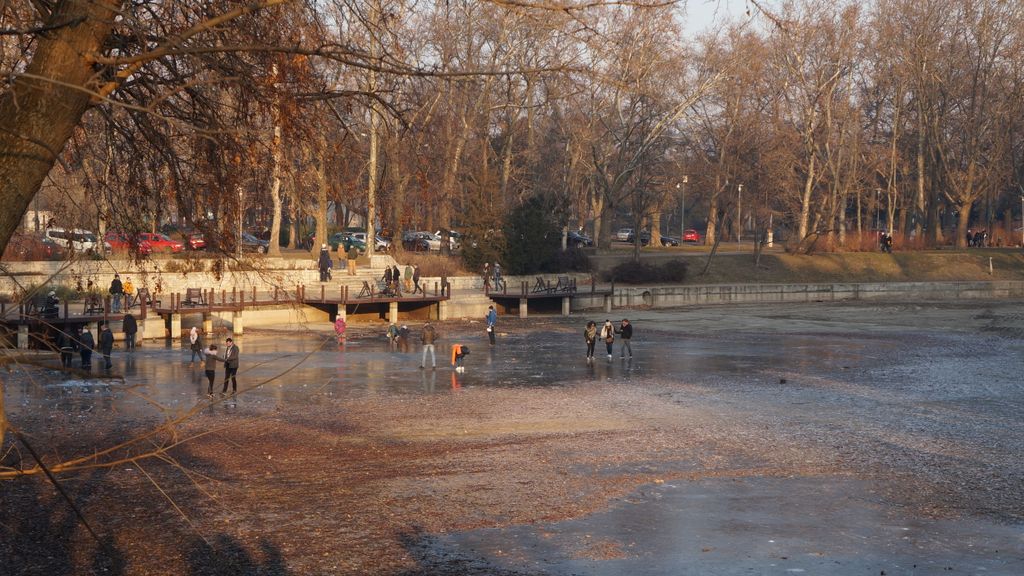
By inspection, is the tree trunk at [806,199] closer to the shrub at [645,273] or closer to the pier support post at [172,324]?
the shrub at [645,273]

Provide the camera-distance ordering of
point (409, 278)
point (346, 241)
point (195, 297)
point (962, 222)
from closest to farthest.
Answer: point (195, 297)
point (409, 278)
point (346, 241)
point (962, 222)

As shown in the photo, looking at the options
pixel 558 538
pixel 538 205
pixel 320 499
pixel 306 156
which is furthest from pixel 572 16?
pixel 538 205

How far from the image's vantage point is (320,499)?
15.2 metres

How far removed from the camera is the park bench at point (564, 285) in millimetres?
55406

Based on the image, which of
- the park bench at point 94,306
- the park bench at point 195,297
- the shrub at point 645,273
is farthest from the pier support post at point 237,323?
the shrub at point 645,273

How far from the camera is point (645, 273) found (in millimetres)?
64812

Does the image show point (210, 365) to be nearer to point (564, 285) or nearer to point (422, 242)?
point (564, 285)

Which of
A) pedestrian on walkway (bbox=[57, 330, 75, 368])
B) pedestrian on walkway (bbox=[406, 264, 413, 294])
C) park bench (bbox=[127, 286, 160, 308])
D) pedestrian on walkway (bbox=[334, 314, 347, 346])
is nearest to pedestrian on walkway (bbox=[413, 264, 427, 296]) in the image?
pedestrian on walkway (bbox=[406, 264, 413, 294])

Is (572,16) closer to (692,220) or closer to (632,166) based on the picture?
(632,166)

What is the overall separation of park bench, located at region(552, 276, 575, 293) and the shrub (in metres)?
5.95

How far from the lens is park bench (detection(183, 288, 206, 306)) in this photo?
41.1 metres

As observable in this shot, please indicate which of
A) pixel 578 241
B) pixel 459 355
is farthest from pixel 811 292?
pixel 459 355

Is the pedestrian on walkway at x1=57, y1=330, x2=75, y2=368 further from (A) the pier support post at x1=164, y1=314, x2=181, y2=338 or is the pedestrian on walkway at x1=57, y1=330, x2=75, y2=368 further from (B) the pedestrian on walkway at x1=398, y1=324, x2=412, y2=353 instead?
(A) the pier support post at x1=164, y1=314, x2=181, y2=338

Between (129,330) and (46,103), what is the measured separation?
32.6 metres
